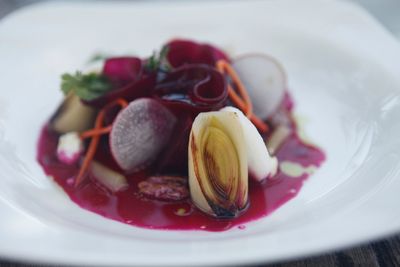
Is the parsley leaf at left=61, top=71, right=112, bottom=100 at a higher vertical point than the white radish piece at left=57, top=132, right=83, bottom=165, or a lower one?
higher

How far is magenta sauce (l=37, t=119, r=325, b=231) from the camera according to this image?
218 cm

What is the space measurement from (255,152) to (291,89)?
1015 mm

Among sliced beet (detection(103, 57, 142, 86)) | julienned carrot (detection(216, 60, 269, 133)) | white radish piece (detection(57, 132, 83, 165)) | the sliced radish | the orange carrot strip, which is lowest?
the sliced radish

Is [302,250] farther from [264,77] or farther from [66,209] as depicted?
[264,77]

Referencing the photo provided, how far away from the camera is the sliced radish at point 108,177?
2.44 metres

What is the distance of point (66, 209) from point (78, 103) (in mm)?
662

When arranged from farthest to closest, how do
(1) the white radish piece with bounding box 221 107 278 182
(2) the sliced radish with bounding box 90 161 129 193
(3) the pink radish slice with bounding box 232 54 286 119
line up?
(3) the pink radish slice with bounding box 232 54 286 119, (2) the sliced radish with bounding box 90 161 129 193, (1) the white radish piece with bounding box 221 107 278 182

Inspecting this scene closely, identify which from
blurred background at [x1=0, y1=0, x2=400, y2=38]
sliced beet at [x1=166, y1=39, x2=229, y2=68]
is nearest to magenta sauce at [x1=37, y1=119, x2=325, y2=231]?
sliced beet at [x1=166, y1=39, x2=229, y2=68]

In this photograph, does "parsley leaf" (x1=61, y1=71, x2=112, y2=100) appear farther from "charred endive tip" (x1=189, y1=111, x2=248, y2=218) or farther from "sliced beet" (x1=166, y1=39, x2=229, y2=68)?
"charred endive tip" (x1=189, y1=111, x2=248, y2=218)

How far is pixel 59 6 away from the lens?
360cm

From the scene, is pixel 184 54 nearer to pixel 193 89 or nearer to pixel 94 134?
pixel 193 89

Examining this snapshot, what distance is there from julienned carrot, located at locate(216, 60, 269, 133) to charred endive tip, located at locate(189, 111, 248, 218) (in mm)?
431

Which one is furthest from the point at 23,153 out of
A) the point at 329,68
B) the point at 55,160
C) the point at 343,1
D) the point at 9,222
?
the point at 343,1

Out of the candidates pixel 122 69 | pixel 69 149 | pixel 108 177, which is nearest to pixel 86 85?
pixel 122 69
